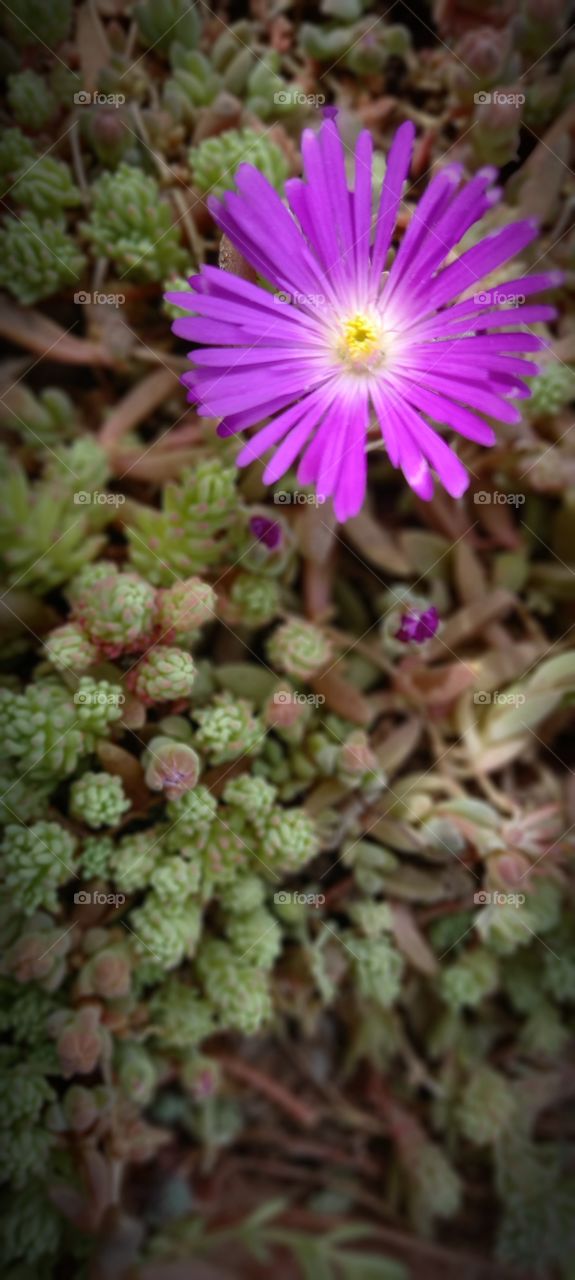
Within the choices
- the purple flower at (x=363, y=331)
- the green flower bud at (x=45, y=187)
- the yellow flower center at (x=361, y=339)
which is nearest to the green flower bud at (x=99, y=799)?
the purple flower at (x=363, y=331)

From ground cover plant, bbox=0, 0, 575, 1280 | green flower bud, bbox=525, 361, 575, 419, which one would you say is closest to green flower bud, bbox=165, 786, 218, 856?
ground cover plant, bbox=0, 0, 575, 1280

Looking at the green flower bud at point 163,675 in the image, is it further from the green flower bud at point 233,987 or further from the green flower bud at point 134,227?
the green flower bud at point 134,227

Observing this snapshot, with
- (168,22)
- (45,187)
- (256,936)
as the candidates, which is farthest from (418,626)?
(168,22)

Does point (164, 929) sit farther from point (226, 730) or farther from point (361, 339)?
point (361, 339)

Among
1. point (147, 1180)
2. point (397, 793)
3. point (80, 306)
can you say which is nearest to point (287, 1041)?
point (147, 1180)

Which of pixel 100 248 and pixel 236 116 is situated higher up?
pixel 236 116

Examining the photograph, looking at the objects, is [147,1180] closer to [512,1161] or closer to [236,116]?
[512,1161]
